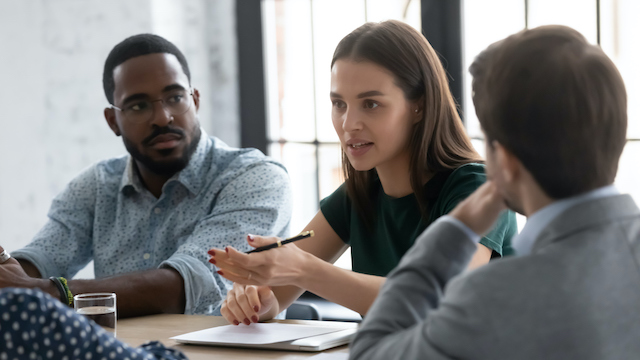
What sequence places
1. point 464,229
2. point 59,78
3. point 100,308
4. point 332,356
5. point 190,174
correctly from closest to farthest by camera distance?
point 464,229 < point 332,356 < point 100,308 < point 190,174 < point 59,78

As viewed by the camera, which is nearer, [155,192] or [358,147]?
[358,147]

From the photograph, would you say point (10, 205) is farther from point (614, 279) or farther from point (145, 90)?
point (614, 279)

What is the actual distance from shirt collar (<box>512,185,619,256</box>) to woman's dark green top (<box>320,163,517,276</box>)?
0.73 meters

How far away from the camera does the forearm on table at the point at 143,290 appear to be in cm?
167

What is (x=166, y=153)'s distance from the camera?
2.19 m

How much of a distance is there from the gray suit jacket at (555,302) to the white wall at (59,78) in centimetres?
236

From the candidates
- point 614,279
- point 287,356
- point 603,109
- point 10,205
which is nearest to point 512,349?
point 614,279

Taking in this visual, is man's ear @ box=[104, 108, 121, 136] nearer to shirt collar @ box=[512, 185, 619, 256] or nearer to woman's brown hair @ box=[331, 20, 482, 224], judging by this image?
woman's brown hair @ box=[331, 20, 482, 224]

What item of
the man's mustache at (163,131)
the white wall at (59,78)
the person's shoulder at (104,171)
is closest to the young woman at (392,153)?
the man's mustache at (163,131)

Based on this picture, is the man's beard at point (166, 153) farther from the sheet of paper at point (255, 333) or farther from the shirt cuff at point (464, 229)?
the shirt cuff at point (464, 229)

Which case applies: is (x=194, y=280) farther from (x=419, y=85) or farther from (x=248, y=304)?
(x=419, y=85)

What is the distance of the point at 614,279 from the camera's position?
0.73m

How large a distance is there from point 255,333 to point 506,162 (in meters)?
0.77

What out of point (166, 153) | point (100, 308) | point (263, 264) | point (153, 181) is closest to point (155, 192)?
point (153, 181)
